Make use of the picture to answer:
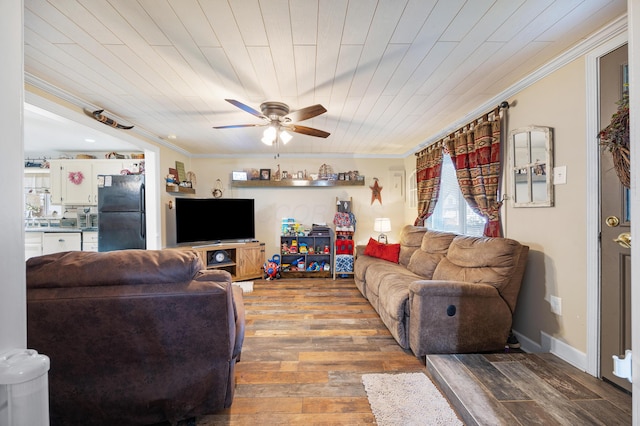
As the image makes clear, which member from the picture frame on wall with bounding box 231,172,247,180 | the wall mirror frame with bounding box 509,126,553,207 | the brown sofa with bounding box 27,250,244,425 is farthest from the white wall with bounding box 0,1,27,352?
the picture frame on wall with bounding box 231,172,247,180

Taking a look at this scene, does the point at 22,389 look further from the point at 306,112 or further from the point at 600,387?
the point at 600,387

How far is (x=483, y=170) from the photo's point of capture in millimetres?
2699

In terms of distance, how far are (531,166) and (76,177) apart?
20.4 feet

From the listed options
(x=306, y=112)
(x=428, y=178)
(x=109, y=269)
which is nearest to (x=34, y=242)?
(x=109, y=269)

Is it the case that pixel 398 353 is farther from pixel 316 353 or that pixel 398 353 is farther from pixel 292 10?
pixel 292 10

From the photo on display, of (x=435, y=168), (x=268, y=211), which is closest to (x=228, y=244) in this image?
(x=268, y=211)

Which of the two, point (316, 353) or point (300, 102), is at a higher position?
point (300, 102)

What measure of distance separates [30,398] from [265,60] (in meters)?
2.07

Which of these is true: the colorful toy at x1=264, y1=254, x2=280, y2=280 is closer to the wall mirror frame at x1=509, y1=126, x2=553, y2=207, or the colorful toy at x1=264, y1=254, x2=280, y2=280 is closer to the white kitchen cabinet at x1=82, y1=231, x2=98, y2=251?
the white kitchen cabinet at x1=82, y1=231, x2=98, y2=251

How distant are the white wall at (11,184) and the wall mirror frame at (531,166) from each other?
289cm

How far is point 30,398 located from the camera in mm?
506

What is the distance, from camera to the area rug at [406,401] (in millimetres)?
1567

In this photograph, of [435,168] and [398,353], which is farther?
[435,168]

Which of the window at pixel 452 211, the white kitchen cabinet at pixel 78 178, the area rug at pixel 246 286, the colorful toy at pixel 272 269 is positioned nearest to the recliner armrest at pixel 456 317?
the window at pixel 452 211
